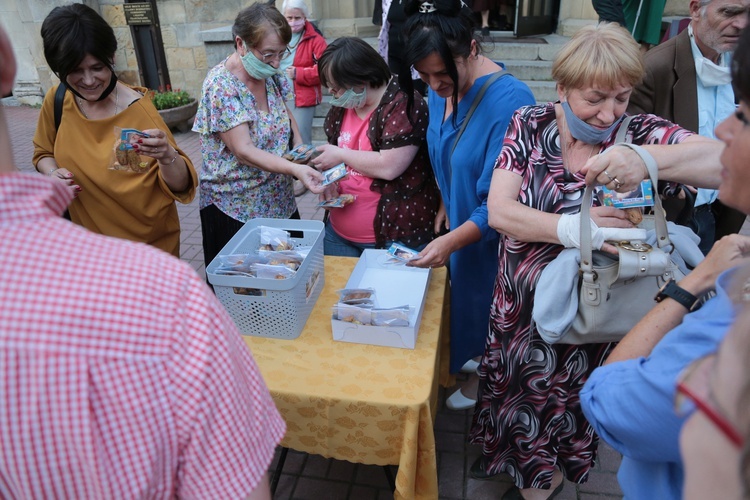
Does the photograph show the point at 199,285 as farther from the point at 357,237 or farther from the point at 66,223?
the point at 357,237

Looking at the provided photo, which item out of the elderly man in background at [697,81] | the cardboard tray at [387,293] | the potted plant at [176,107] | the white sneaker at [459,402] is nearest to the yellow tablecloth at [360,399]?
the cardboard tray at [387,293]

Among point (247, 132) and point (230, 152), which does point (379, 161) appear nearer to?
point (247, 132)

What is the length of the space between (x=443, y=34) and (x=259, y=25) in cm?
102

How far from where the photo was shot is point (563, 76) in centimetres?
184

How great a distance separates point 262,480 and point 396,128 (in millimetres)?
1929

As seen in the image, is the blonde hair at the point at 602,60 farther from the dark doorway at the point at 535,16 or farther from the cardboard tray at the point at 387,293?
the dark doorway at the point at 535,16

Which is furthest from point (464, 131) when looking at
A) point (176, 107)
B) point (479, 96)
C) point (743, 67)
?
point (176, 107)

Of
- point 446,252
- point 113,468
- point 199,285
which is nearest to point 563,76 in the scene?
point 446,252

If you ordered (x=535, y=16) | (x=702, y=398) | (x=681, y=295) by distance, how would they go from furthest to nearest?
(x=535, y=16) < (x=681, y=295) < (x=702, y=398)

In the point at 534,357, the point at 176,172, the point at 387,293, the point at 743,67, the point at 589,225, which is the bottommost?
the point at 534,357

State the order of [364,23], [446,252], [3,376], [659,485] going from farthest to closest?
1. [364,23]
2. [446,252]
3. [659,485]
4. [3,376]

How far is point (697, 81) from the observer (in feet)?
8.36

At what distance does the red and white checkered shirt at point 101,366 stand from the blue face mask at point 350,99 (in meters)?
1.91

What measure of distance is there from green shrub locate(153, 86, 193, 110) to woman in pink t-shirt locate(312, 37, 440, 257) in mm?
6646
